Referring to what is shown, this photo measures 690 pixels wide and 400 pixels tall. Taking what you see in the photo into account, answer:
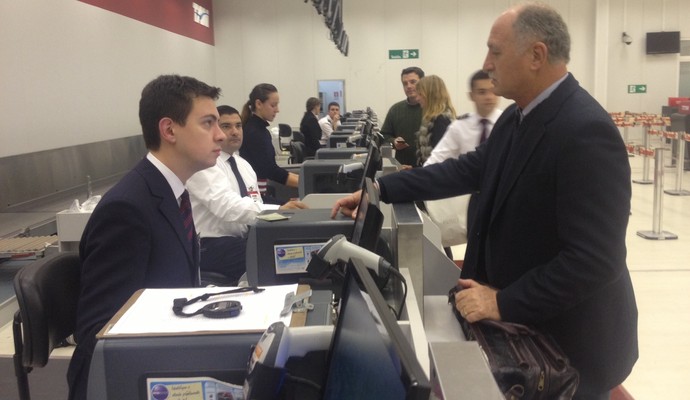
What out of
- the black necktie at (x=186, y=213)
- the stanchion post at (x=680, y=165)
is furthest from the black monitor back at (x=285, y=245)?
the stanchion post at (x=680, y=165)

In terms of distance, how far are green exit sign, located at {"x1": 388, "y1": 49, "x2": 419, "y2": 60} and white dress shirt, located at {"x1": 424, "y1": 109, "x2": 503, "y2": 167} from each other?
11.3m

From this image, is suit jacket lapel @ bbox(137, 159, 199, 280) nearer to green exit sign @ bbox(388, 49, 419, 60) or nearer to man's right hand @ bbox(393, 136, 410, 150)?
man's right hand @ bbox(393, 136, 410, 150)

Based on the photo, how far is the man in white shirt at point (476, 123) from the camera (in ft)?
11.1

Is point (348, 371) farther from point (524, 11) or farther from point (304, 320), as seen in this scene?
point (524, 11)

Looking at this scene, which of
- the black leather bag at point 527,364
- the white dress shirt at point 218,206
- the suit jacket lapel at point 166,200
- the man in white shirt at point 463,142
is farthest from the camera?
the man in white shirt at point 463,142

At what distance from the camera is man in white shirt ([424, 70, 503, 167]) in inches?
133

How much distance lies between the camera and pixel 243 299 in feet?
4.01

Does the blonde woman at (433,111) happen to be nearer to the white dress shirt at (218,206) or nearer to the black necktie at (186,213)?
the white dress shirt at (218,206)

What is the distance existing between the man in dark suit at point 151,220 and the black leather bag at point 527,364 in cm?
83

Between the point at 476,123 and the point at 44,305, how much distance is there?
2389mm

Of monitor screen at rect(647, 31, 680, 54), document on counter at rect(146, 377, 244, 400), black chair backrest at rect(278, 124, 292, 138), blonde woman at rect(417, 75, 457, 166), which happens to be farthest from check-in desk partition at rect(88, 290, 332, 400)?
monitor screen at rect(647, 31, 680, 54)

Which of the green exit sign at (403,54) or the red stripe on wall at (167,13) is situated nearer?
the red stripe on wall at (167,13)

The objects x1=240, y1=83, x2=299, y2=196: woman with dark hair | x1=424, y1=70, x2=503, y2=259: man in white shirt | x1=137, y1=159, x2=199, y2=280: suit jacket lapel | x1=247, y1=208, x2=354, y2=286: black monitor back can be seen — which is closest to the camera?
x1=137, y1=159, x2=199, y2=280: suit jacket lapel

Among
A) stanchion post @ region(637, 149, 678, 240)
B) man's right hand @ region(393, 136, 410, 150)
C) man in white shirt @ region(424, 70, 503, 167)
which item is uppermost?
man in white shirt @ region(424, 70, 503, 167)
